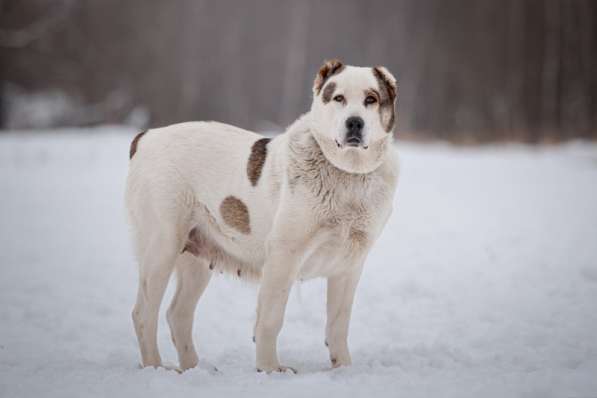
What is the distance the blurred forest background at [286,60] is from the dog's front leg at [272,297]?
1569 centimetres

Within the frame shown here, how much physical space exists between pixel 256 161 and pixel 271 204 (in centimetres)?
36

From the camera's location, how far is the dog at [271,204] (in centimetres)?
330

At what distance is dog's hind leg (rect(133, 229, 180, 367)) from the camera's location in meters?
3.71

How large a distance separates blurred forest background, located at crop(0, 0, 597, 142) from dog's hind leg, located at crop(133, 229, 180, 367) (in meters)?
15.8

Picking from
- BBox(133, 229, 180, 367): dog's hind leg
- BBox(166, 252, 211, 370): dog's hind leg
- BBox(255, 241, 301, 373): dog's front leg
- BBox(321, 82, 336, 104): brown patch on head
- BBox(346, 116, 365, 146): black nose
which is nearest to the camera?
BBox(346, 116, 365, 146): black nose

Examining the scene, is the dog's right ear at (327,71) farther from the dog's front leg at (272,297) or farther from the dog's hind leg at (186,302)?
the dog's hind leg at (186,302)

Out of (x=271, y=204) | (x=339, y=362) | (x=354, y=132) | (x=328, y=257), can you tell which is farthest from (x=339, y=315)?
(x=354, y=132)

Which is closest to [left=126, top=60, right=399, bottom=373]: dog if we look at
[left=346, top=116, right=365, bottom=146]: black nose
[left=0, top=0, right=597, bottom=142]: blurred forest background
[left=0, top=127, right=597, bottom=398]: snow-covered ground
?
[left=346, top=116, right=365, bottom=146]: black nose

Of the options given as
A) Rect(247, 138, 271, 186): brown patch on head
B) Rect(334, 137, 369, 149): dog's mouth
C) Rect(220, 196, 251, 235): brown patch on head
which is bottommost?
Rect(220, 196, 251, 235): brown patch on head

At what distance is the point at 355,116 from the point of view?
3.21 meters

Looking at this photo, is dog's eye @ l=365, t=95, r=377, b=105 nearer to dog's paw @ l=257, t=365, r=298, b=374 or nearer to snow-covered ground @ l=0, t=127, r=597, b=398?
snow-covered ground @ l=0, t=127, r=597, b=398

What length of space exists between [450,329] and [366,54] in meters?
20.5

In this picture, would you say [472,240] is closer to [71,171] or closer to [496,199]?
[496,199]

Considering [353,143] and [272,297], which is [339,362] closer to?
[272,297]
